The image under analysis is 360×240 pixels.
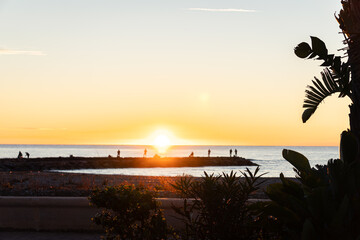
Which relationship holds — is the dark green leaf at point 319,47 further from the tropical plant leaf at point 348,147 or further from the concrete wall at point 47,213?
the concrete wall at point 47,213

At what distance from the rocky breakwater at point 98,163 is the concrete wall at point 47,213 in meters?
48.0

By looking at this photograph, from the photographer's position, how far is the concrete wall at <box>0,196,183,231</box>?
28.9 feet

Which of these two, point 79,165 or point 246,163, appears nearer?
point 79,165

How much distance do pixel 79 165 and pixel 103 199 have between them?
6087 centimetres

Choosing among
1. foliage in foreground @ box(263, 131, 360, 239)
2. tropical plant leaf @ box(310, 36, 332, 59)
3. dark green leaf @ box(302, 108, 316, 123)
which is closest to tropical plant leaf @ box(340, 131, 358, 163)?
foliage in foreground @ box(263, 131, 360, 239)

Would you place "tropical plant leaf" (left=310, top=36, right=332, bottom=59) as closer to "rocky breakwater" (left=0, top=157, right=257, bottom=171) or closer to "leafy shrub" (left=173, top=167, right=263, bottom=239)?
"leafy shrub" (left=173, top=167, right=263, bottom=239)

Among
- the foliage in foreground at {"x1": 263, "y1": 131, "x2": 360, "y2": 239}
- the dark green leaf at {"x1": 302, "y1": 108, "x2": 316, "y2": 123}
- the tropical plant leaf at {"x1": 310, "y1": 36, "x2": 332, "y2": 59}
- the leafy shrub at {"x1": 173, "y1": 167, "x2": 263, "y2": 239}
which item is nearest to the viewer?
the foliage in foreground at {"x1": 263, "y1": 131, "x2": 360, "y2": 239}

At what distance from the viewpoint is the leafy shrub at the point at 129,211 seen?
6.61m

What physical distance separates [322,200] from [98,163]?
212 ft

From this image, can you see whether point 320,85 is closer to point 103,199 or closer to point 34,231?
point 103,199

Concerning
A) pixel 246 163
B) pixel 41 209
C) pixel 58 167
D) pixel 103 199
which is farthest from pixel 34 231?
pixel 246 163

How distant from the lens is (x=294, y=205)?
572 cm

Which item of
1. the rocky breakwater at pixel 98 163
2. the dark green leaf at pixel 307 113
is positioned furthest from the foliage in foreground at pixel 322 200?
the rocky breakwater at pixel 98 163

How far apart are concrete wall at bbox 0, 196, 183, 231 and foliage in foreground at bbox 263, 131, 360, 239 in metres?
3.14
